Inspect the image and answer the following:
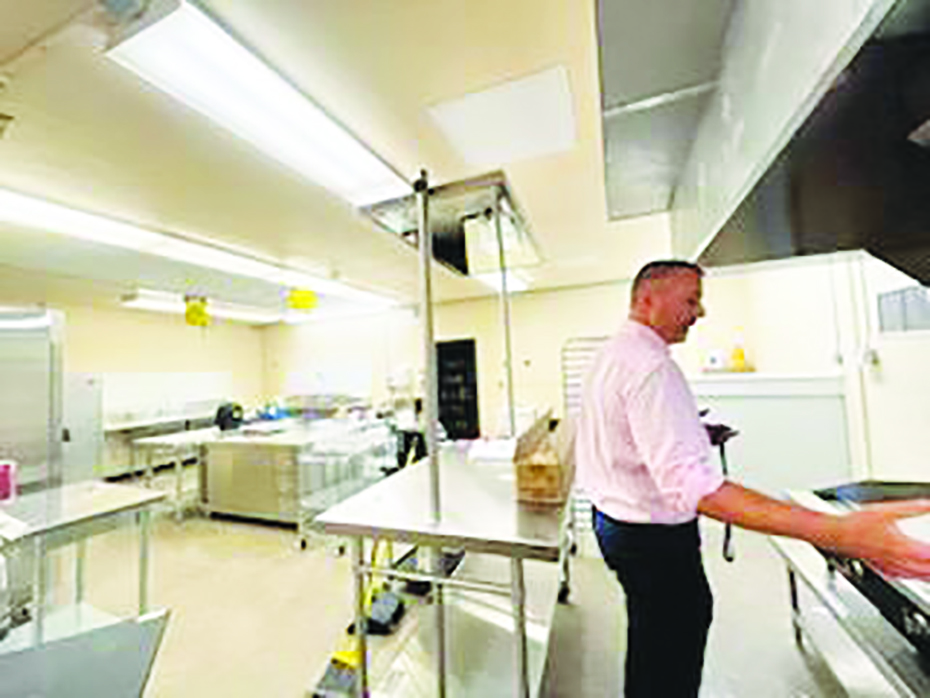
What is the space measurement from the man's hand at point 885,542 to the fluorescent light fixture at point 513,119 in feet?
5.46

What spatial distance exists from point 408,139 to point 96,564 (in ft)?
13.3

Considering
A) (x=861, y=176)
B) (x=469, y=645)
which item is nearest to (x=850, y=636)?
(x=861, y=176)

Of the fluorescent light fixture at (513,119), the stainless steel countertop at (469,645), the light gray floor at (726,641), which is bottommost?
the light gray floor at (726,641)

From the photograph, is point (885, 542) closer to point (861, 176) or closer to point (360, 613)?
point (861, 176)

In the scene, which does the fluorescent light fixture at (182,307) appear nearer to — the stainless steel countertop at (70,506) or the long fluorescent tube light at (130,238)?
the long fluorescent tube light at (130,238)

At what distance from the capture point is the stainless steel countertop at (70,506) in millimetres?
1803

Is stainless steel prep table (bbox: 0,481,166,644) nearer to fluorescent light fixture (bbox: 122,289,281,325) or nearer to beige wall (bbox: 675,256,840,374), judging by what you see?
beige wall (bbox: 675,256,840,374)

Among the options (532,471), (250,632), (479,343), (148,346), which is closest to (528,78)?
(532,471)

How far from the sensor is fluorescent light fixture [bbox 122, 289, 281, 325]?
5667mm

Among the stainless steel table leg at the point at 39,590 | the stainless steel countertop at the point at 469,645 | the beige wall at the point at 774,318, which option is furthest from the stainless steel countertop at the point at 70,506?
the beige wall at the point at 774,318

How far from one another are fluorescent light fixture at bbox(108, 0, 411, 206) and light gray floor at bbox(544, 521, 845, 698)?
2.71m

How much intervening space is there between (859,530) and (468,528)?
Result: 881 millimetres

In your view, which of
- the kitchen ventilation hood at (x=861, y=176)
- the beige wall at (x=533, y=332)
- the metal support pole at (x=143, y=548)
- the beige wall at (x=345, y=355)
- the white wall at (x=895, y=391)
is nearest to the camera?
the kitchen ventilation hood at (x=861, y=176)

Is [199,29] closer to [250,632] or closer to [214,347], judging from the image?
[250,632]
